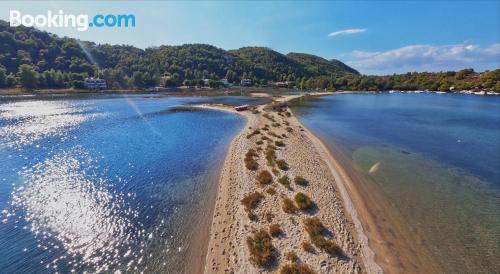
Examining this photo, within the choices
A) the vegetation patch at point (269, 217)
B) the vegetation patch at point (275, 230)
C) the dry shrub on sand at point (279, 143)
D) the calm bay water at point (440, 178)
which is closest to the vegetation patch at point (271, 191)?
the vegetation patch at point (269, 217)

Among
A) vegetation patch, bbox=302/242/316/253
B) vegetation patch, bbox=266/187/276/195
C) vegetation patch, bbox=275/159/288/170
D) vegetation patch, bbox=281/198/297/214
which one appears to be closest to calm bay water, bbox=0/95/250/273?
vegetation patch, bbox=266/187/276/195

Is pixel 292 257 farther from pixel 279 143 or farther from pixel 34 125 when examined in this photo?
pixel 34 125

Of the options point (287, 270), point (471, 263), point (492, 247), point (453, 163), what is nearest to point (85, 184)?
point (287, 270)

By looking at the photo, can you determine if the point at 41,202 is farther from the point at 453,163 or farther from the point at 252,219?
the point at 453,163

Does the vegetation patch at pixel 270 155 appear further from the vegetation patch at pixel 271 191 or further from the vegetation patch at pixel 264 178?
the vegetation patch at pixel 271 191

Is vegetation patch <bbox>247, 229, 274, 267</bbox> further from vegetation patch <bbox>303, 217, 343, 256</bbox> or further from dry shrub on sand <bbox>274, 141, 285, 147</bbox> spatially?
dry shrub on sand <bbox>274, 141, 285, 147</bbox>

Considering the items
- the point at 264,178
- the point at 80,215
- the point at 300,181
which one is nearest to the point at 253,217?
the point at 264,178
